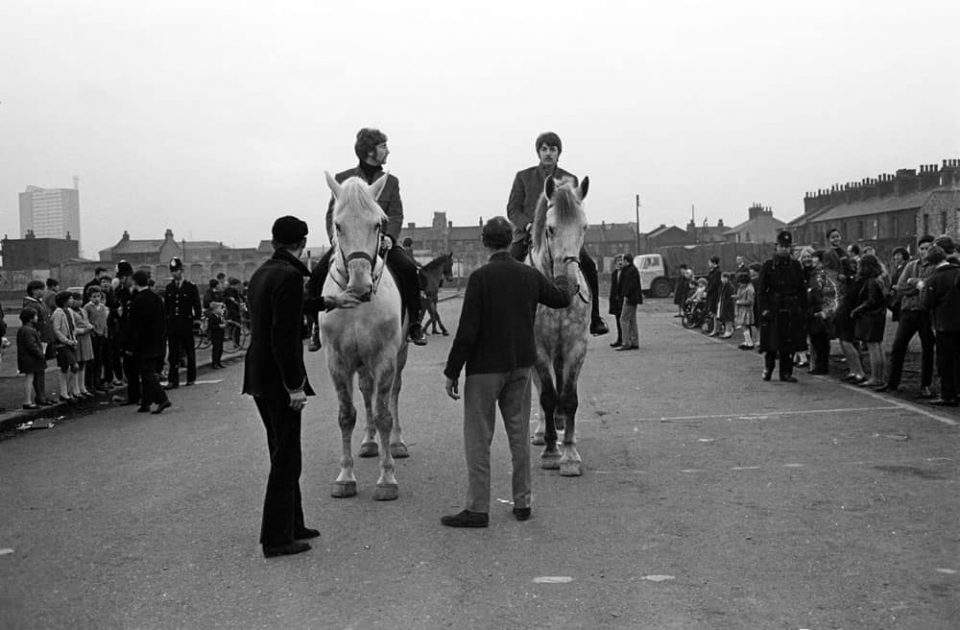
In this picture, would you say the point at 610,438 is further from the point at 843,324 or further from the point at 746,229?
the point at 746,229

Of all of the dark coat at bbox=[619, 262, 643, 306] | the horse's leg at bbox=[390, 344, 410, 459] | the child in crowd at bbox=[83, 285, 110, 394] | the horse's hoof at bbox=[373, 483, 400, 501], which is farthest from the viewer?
the dark coat at bbox=[619, 262, 643, 306]

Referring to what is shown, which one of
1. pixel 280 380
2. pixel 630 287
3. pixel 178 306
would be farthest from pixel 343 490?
pixel 630 287

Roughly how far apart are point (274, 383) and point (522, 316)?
182 cm

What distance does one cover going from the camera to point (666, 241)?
390ft

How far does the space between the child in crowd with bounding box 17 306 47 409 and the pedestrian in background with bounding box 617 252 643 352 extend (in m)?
11.7

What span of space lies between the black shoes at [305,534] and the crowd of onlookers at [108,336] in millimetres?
7314

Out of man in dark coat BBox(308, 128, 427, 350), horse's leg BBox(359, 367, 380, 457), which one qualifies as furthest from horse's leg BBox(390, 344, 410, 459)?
man in dark coat BBox(308, 128, 427, 350)

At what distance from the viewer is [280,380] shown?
5.89 meters

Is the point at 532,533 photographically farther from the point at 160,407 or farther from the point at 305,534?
the point at 160,407

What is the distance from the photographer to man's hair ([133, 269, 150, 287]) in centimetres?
1312

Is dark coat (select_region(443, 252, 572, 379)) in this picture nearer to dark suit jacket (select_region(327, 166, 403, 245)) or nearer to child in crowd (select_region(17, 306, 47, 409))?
dark suit jacket (select_region(327, 166, 403, 245))

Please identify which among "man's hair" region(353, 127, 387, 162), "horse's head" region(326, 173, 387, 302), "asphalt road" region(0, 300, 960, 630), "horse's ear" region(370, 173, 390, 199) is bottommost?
"asphalt road" region(0, 300, 960, 630)

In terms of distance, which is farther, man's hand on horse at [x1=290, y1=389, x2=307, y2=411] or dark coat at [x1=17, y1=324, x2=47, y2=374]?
dark coat at [x1=17, y1=324, x2=47, y2=374]

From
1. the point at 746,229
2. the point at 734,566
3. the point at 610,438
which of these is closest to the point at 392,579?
the point at 734,566
